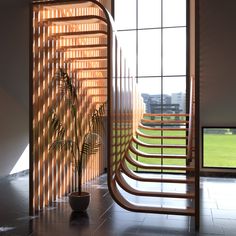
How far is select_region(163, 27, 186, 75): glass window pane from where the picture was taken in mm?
8211

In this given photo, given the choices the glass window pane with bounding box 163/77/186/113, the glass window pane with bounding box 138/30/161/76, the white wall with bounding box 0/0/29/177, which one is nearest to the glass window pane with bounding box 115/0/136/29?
the glass window pane with bounding box 138/30/161/76

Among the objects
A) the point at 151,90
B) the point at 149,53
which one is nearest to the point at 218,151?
the point at 151,90

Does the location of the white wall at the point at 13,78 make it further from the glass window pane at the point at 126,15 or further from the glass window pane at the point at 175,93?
the glass window pane at the point at 175,93

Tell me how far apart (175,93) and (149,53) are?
121 cm

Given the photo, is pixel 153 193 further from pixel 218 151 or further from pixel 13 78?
pixel 218 151

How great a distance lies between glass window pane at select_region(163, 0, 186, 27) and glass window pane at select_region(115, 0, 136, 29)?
805mm

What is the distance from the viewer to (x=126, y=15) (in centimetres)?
858

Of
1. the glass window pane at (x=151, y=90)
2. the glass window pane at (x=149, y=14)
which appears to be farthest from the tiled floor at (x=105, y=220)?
the glass window pane at (x=149, y=14)

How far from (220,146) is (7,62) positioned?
5252 mm

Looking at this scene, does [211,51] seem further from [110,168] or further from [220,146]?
[110,168]

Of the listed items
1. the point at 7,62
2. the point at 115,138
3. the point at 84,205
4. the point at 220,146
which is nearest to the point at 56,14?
the point at 7,62

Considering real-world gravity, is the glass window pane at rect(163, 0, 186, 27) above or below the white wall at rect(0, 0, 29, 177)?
above

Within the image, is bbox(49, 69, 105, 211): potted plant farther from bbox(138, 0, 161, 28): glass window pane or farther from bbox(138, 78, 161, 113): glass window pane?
A: bbox(138, 0, 161, 28): glass window pane

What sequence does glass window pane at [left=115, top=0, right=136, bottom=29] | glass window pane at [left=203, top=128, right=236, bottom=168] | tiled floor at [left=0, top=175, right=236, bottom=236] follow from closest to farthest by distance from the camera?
tiled floor at [left=0, top=175, right=236, bottom=236], glass window pane at [left=203, top=128, right=236, bottom=168], glass window pane at [left=115, top=0, right=136, bottom=29]
